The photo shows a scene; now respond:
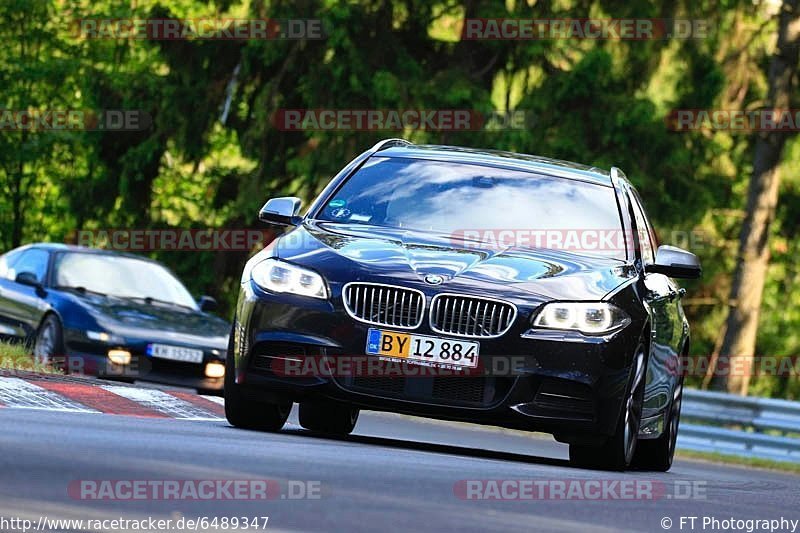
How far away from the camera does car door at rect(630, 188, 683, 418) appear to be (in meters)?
11.2

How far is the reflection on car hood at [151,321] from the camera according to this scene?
59.6 feet

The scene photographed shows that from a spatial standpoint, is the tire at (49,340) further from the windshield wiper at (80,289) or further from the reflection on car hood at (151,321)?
the windshield wiper at (80,289)

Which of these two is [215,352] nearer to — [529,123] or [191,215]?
[529,123]

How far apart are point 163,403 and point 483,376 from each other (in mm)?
3579

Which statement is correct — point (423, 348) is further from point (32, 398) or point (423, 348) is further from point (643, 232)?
point (32, 398)

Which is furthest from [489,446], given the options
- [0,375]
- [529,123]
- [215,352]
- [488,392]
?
[529,123]

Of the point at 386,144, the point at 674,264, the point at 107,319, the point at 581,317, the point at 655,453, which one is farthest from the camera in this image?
the point at 107,319

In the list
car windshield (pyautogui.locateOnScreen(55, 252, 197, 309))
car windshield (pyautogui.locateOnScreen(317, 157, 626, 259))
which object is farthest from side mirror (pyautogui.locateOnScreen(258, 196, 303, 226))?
car windshield (pyautogui.locateOnScreen(55, 252, 197, 309))

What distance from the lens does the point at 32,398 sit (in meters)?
11.6

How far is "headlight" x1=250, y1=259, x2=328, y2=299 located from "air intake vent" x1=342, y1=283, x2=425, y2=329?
16 cm

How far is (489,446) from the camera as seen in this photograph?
16.0 meters

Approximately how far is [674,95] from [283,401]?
21613mm

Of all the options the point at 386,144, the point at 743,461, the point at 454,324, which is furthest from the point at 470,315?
the point at 743,461

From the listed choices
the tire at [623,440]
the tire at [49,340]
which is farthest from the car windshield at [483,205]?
the tire at [49,340]
